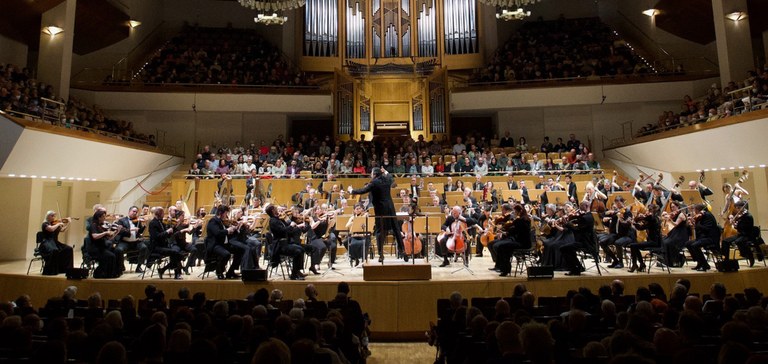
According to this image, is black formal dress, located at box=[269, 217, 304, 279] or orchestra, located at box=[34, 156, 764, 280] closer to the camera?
black formal dress, located at box=[269, 217, 304, 279]

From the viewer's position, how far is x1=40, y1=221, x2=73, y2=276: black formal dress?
306 inches

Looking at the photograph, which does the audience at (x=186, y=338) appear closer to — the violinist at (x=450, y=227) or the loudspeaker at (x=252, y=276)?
the loudspeaker at (x=252, y=276)

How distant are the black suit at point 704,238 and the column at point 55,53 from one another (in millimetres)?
14664

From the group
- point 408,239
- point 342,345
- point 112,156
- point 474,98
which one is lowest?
point 342,345

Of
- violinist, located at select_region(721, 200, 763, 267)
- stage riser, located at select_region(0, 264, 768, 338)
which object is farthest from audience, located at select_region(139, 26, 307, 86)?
violinist, located at select_region(721, 200, 763, 267)

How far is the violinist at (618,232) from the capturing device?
7805mm

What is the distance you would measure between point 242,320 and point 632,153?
535 inches

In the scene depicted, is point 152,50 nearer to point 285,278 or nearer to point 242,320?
point 285,278

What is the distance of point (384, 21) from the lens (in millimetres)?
17953

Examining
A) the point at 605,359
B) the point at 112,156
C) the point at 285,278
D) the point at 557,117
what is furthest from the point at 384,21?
the point at 605,359

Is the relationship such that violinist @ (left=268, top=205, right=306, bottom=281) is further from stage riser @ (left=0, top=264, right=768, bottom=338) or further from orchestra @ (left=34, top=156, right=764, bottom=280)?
stage riser @ (left=0, top=264, right=768, bottom=338)

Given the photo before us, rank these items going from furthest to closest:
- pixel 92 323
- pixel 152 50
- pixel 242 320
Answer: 1. pixel 152 50
2. pixel 92 323
3. pixel 242 320

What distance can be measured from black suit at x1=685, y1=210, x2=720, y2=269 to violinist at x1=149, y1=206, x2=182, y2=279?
7.58 meters

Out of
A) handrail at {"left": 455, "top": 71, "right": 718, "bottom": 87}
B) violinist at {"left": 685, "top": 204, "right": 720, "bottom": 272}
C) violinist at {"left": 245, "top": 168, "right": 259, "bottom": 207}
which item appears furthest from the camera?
handrail at {"left": 455, "top": 71, "right": 718, "bottom": 87}
